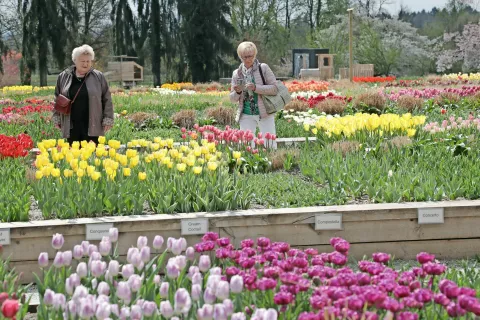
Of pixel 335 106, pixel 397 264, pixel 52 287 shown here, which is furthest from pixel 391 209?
pixel 335 106

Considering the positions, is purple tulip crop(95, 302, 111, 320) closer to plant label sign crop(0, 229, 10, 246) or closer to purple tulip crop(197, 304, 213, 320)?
purple tulip crop(197, 304, 213, 320)

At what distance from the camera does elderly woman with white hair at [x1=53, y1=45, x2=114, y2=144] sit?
253 inches

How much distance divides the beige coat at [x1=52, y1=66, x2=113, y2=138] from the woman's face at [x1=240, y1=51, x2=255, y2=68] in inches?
54.0

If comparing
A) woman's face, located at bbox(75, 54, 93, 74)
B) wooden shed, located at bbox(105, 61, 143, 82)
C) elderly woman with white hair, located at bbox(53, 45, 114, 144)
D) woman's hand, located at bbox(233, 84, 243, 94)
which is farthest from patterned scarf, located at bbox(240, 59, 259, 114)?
wooden shed, located at bbox(105, 61, 143, 82)

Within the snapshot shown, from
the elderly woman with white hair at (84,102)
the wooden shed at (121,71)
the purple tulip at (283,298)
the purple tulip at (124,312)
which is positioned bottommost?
the purple tulip at (124,312)

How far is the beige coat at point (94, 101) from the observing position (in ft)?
21.1

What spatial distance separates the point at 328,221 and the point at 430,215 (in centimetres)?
67

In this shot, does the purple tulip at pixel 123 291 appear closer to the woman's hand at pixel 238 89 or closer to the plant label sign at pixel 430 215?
the plant label sign at pixel 430 215

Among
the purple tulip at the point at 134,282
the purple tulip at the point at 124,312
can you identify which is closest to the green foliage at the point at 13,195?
the purple tulip at the point at 134,282

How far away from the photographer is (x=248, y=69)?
715 centimetres

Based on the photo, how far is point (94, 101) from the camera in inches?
253

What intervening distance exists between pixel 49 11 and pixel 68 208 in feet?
95.8

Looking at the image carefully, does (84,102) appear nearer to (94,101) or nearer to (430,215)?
(94,101)

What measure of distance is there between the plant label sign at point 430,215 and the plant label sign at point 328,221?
0.53 meters
